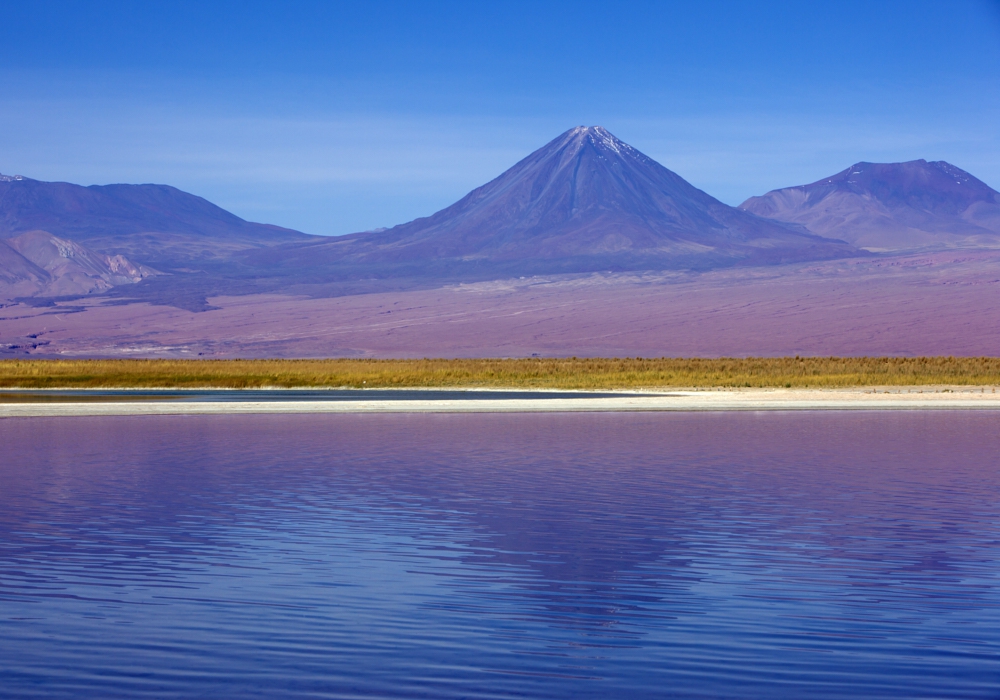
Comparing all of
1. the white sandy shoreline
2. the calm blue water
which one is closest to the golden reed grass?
the white sandy shoreline

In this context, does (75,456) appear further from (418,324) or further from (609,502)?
(418,324)

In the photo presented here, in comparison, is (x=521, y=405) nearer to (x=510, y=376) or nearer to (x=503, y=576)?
(x=510, y=376)

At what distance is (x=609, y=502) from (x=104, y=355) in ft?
598

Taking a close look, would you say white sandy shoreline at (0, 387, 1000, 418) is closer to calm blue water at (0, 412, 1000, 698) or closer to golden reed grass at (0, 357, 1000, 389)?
golden reed grass at (0, 357, 1000, 389)

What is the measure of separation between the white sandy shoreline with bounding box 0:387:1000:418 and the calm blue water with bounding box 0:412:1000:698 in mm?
16117

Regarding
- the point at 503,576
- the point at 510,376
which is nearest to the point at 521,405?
the point at 510,376

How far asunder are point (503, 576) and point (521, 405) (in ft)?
96.5

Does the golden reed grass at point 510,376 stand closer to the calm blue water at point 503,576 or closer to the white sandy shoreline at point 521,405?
the white sandy shoreline at point 521,405

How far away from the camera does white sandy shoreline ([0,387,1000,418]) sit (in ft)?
128

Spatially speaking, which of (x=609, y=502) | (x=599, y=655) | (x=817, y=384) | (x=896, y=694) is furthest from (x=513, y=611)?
(x=817, y=384)

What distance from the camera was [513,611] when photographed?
33.2ft

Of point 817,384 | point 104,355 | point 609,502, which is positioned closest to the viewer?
point 609,502

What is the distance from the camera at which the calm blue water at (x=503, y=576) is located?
8336mm

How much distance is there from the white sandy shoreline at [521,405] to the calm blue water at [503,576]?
16117 mm
